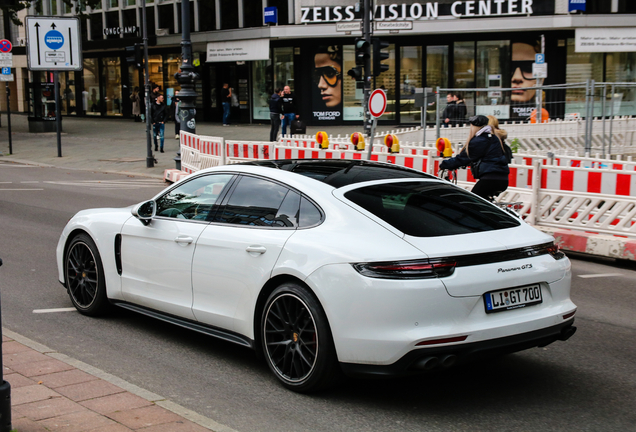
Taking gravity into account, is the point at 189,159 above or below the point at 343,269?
below

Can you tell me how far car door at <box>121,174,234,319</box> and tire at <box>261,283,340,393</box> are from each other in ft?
2.88

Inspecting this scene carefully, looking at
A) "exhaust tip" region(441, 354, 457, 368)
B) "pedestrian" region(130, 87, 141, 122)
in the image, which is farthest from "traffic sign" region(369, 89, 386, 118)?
"pedestrian" region(130, 87, 141, 122)

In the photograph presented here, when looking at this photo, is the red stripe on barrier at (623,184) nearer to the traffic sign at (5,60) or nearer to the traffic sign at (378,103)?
the traffic sign at (378,103)

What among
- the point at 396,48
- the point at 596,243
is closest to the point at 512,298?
the point at 596,243

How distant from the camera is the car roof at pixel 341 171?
17.4 ft

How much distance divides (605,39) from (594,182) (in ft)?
78.8

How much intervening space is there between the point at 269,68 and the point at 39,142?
1085cm

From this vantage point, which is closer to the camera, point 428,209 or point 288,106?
point 428,209

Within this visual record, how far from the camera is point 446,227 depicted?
479 centimetres

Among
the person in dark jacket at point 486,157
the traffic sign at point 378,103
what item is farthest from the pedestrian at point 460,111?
the person in dark jacket at point 486,157

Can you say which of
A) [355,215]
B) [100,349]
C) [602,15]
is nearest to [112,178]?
[100,349]

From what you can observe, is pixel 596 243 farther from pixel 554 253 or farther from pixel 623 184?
pixel 554 253

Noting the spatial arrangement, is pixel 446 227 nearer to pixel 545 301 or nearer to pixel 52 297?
pixel 545 301

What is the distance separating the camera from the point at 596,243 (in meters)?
9.90
